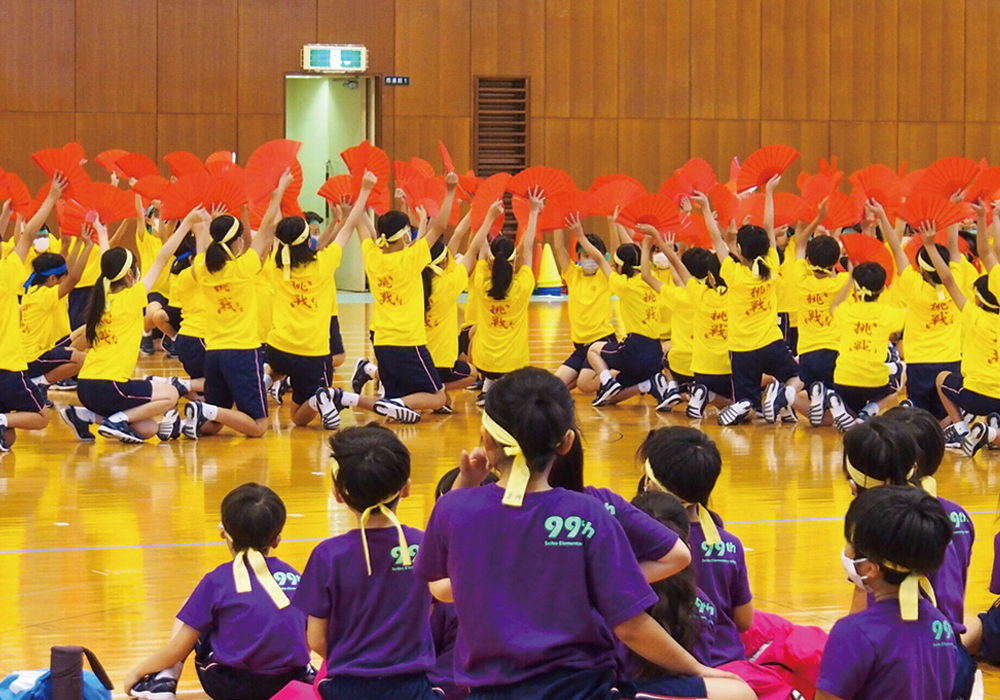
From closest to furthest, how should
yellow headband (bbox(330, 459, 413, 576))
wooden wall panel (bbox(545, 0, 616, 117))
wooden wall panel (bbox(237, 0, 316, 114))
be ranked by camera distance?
yellow headband (bbox(330, 459, 413, 576)) → wooden wall panel (bbox(237, 0, 316, 114)) → wooden wall panel (bbox(545, 0, 616, 117))

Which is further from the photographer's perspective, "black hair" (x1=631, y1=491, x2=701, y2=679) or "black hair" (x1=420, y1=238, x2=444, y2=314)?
"black hair" (x1=420, y1=238, x2=444, y2=314)

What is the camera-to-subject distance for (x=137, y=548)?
544 centimetres

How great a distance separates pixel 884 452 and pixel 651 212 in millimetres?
5618

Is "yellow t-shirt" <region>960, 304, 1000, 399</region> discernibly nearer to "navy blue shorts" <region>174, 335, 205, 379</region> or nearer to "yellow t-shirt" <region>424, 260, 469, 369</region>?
"yellow t-shirt" <region>424, 260, 469, 369</region>

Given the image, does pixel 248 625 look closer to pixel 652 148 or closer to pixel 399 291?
pixel 399 291

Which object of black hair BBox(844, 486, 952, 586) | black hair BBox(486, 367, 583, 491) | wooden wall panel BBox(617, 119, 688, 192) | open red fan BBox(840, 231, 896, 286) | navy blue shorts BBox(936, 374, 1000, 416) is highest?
wooden wall panel BBox(617, 119, 688, 192)

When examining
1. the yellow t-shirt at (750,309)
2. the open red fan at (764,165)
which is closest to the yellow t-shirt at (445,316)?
the yellow t-shirt at (750,309)

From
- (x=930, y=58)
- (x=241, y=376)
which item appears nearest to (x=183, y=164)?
(x=241, y=376)

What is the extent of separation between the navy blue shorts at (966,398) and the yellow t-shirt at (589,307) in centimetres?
276

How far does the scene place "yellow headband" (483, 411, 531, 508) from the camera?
2545 mm

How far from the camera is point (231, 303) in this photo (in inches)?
314

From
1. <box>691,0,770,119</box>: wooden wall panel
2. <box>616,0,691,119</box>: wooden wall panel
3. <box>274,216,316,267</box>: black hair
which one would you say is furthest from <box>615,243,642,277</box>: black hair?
<box>691,0,770,119</box>: wooden wall panel

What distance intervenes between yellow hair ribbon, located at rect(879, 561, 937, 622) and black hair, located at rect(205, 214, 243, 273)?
5689 millimetres

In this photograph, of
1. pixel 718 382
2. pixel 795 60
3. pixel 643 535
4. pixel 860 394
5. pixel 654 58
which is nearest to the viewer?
pixel 643 535
